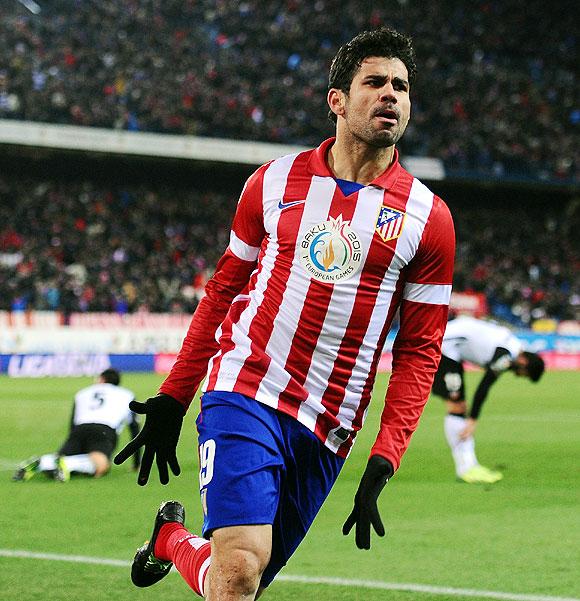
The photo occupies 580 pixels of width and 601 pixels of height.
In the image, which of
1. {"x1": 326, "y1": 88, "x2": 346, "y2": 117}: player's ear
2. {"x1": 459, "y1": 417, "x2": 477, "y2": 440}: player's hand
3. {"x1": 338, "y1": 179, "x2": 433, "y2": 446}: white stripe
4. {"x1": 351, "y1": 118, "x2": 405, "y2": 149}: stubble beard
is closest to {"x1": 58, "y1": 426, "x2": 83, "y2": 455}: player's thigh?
{"x1": 459, "y1": 417, "x2": 477, "y2": 440}: player's hand

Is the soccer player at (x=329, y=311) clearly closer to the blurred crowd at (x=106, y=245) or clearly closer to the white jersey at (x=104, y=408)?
the white jersey at (x=104, y=408)

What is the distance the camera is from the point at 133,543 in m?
7.34

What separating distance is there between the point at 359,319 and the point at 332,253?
0.81ft

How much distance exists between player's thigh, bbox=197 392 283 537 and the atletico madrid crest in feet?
2.37

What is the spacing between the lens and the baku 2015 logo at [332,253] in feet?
13.0

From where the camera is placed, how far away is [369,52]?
4.02 metres

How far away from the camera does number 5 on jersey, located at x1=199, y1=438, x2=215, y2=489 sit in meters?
3.83

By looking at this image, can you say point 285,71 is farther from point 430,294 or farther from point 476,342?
point 430,294

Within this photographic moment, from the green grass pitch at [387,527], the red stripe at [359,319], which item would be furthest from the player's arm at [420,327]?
the green grass pitch at [387,527]

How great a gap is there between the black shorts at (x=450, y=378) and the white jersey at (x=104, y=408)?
9.46 feet

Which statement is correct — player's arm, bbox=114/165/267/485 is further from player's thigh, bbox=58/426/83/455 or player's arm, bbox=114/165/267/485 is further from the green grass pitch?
player's thigh, bbox=58/426/83/455

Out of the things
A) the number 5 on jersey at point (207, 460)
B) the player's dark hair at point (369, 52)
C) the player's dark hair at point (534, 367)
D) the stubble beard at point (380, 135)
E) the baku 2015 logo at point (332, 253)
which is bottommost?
the player's dark hair at point (534, 367)

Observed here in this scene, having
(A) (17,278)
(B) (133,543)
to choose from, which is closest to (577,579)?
(B) (133,543)

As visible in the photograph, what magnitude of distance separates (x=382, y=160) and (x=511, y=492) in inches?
247
